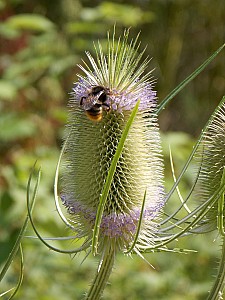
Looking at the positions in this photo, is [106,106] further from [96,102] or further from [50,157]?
[50,157]

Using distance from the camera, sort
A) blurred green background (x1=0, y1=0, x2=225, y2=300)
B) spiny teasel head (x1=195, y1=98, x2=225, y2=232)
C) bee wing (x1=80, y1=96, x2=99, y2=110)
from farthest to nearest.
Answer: blurred green background (x1=0, y1=0, x2=225, y2=300), spiny teasel head (x1=195, y1=98, x2=225, y2=232), bee wing (x1=80, y1=96, x2=99, y2=110)

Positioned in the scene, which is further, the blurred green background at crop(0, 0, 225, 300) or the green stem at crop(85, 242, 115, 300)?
the blurred green background at crop(0, 0, 225, 300)

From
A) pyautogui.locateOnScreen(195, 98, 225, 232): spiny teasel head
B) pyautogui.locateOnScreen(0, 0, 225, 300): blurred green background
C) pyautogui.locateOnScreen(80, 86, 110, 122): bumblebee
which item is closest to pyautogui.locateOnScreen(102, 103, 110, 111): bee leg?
pyautogui.locateOnScreen(80, 86, 110, 122): bumblebee

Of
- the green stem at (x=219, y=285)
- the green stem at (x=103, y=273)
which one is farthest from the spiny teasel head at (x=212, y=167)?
the green stem at (x=103, y=273)

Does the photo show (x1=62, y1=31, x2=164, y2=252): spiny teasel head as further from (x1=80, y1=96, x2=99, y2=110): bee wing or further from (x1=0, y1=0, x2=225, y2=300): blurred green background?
(x1=0, y1=0, x2=225, y2=300): blurred green background

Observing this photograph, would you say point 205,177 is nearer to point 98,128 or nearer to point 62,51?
point 98,128

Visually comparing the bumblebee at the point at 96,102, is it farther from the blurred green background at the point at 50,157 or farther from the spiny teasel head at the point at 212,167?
the blurred green background at the point at 50,157

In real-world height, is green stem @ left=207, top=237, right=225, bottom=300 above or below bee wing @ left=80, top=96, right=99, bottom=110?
below

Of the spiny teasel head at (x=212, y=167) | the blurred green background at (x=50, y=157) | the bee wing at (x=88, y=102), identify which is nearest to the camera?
the bee wing at (x=88, y=102)

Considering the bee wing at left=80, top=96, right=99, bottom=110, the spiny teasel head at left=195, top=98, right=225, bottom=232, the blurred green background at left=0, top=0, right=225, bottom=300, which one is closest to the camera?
the bee wing at left=80, top=96, right=99, bottom=110
